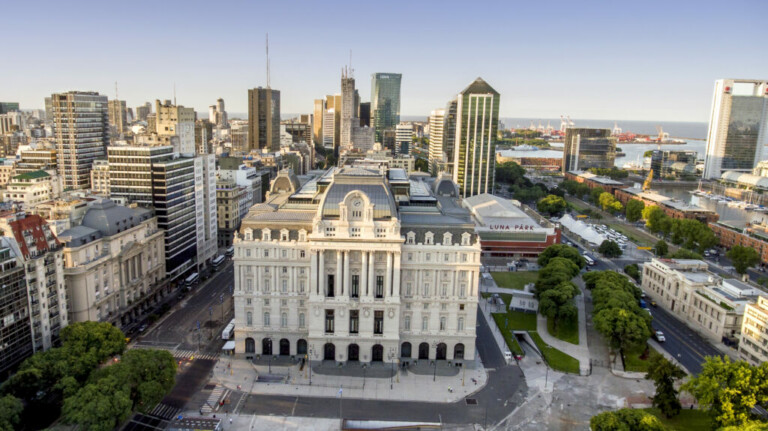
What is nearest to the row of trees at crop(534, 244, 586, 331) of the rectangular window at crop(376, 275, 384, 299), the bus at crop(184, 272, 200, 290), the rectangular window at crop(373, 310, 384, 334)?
the rectangular window at crop(373, 310, 384, 334)

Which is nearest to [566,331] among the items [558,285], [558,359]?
[558,285]

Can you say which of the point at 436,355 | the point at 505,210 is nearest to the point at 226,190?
the point at 505,210

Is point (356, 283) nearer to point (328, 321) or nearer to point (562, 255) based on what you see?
point (328, 321)

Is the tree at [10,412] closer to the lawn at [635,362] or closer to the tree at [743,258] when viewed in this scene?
the lawn at [635,362]

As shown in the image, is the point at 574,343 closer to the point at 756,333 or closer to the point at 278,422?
the point at 756,333

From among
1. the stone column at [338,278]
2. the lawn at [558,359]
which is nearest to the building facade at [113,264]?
the stone column at [338,278]
